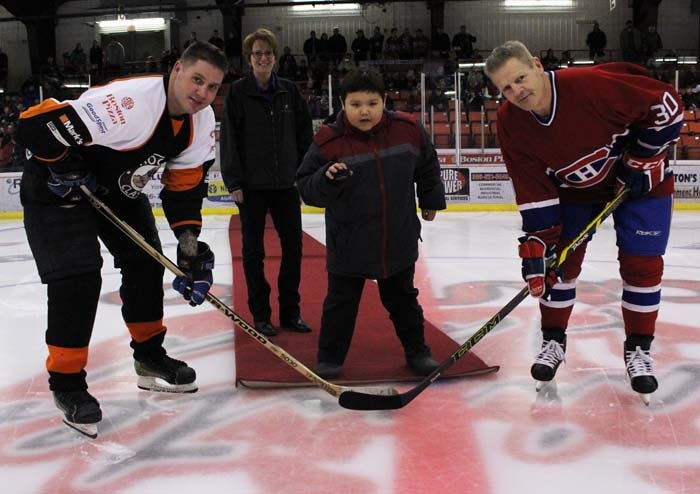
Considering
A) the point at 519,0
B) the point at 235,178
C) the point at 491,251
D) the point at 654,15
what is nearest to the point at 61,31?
the point at 519,0

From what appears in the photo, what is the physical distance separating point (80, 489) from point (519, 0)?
14.0 m

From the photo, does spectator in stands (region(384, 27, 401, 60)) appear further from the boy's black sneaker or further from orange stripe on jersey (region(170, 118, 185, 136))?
orange stripe on jersey (region(170, 118, 185, 136))

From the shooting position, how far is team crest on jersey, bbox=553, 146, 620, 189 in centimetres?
217

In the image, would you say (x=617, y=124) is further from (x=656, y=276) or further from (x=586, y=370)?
(x=586, y=370)

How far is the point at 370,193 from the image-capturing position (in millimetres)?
2297

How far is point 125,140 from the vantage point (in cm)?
200

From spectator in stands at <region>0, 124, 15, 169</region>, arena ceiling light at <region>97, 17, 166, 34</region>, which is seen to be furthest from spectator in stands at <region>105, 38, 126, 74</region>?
spectator in stands at <region>0, 124, 15, 169</region>

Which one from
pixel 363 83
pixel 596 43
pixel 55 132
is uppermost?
pixel 596 43

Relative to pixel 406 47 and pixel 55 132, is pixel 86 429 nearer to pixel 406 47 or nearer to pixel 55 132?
pixel 55 132

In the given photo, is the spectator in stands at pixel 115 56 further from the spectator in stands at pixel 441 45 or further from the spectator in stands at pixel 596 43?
the spectator in stands at pixel 596 43

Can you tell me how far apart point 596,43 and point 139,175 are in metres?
12.3

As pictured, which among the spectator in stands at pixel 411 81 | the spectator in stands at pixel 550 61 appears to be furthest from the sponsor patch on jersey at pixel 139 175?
the spectator in stands at pixel 550 61

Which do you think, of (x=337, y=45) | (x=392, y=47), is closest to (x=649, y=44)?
(x=392, y=47)

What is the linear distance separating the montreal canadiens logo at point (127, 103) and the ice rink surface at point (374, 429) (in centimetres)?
83
